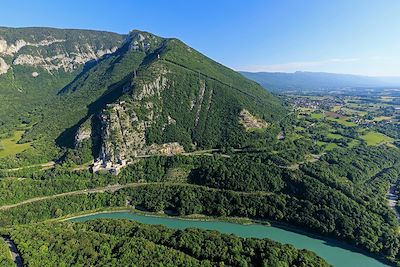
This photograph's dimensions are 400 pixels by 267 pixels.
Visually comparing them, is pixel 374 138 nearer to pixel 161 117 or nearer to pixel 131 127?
pixel 161 117

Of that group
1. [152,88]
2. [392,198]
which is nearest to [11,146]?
[152,88]

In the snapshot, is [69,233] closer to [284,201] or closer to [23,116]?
[284,201]

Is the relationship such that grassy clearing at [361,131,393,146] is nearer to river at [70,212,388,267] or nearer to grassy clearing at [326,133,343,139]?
grassy clearing at [326,133,343,139]

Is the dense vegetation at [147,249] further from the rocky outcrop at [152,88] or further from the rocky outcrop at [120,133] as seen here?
the rocky outcrop at [152,88]

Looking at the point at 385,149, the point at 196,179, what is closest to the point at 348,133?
the point at 385,149

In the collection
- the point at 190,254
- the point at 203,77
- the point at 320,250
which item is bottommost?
the point at 320,250

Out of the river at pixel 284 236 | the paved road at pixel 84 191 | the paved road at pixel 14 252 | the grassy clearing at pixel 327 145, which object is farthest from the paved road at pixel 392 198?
the paved road at pixel 14 252
